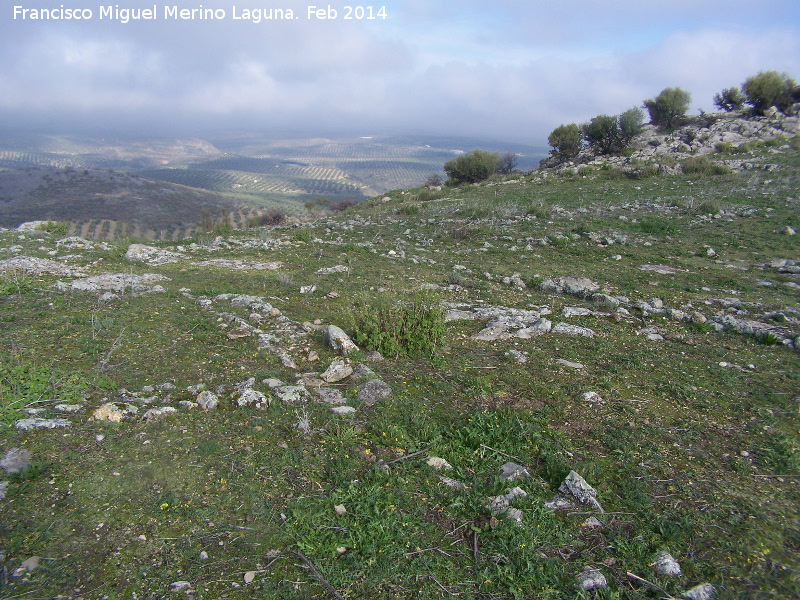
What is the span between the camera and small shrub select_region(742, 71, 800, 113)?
26.3m

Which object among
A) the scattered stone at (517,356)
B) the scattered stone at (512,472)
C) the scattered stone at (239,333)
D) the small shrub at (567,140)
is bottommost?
the scattered stone at (512,472)

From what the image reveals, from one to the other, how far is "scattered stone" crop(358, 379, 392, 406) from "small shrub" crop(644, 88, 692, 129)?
3293cm

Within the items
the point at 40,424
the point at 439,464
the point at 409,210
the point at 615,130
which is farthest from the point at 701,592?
A: the point at 615,130

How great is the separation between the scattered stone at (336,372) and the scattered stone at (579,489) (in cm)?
234

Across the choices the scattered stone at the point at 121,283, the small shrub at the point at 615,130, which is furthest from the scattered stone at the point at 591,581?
the small shrub at the point at 615,130

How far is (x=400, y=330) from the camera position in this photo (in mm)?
5172

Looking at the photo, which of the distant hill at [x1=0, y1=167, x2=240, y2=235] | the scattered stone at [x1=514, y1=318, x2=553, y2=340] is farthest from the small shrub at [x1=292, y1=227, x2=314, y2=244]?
the distant hill at [x1=0, y1=167, x2=240, y2=235]

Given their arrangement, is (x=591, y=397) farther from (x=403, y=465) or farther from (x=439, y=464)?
(x=403, y=465)

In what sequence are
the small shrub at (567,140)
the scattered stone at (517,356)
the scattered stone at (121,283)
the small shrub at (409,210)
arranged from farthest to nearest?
the small shrub at (567,140) → the small shrub at (409,210) → the scattered stone at (121,283) → the scattered stone at (517,356)

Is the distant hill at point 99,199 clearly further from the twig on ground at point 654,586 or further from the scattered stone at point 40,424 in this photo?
the twig on ground at point 654,586

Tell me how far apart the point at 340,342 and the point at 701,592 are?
12.4 feet

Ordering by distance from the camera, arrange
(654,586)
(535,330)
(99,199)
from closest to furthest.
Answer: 1. (654,586)
2. (535,330)
3. (99,199)

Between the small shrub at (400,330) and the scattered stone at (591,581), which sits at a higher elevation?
the small shrub at (400,330)

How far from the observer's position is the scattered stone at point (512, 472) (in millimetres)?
3136
